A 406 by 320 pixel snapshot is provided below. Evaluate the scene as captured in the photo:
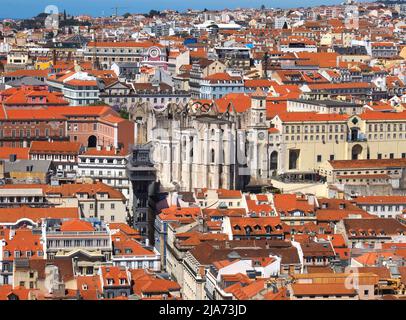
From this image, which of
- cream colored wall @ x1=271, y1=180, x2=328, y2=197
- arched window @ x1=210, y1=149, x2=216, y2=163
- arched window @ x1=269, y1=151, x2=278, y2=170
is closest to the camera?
cream colored wall @ x1=271, y1=180, x2=328, y2=197

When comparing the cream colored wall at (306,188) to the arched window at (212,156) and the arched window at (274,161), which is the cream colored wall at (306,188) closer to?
the arched window at (212,156)

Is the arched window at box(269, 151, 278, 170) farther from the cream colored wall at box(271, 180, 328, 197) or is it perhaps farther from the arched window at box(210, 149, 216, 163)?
the arched window at box(210, 149, 216, 163)

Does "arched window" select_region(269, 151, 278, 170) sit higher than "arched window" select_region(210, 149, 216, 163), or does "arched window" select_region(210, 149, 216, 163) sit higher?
"arched window" select_region(210, 149, 216, 163)

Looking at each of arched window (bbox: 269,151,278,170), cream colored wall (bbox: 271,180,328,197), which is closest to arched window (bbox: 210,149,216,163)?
cream colored wall (bbox: 271,180,328,197)

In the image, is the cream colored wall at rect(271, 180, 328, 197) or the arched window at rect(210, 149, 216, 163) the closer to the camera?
the cream colored wall at rect(271, 180, 328, 197)

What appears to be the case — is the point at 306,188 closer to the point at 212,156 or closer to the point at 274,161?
the point at 212,156

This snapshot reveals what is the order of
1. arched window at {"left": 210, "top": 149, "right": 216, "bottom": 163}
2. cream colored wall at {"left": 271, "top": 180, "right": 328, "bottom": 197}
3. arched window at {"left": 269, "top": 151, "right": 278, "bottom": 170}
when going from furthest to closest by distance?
arched window at {"left": 269, "top": 151, "right": 278, "bottom": 170}
arched window at {"left": 210, "top": 149, "right": 216, "bottom": 163}
cream colored wall at {"left": 271, "top": 180, "right": 328, "bottom": 197}

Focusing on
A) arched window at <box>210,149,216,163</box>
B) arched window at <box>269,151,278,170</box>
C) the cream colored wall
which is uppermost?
arched window at <box>210,149,216,163</box>

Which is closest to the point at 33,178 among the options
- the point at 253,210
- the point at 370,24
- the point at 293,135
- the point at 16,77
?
the point at 253,210

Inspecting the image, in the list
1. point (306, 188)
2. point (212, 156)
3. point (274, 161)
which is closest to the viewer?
point (306, 188)

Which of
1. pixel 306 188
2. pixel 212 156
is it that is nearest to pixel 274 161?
pixel 212 156

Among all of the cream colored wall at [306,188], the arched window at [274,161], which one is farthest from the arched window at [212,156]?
the arched window at [274,161]

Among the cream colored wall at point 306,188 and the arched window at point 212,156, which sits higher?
the arched window at point 212,156

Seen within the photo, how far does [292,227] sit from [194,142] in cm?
682
